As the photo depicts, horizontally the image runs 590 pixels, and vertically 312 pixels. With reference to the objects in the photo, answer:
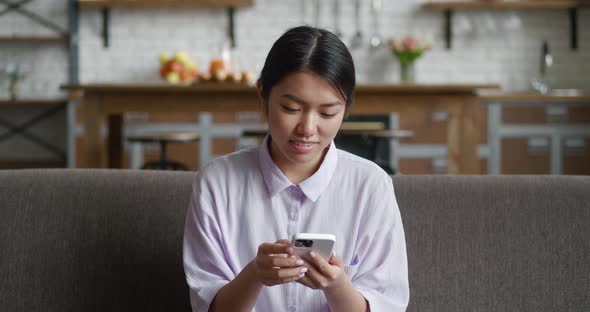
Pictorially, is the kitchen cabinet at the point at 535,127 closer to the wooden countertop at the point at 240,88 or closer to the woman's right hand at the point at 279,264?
the wooden countertop at the point at 240,88

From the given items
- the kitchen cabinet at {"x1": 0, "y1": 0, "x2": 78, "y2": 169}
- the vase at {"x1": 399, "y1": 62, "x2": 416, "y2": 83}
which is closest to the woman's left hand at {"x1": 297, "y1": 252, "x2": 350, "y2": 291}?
the vase at {"x1": 399, "y1": 62, "x2": 416, "y2": 83}

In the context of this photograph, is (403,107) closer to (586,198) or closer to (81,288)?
(586,198)

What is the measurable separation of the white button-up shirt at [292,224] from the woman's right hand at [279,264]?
162mm

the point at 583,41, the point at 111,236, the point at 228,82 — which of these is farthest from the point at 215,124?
the point at 111,236

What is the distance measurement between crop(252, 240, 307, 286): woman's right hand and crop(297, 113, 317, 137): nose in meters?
0.17

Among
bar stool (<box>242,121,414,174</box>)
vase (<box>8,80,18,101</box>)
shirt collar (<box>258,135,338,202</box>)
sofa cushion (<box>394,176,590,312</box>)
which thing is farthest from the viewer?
vase (<box>8,80,18,101</box>)

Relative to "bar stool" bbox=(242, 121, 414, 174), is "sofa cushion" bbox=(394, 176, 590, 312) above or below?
below

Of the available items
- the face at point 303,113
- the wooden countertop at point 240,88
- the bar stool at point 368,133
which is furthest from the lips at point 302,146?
the bar stool at point 368,133

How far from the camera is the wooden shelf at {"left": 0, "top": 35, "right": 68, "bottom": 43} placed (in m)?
5.54

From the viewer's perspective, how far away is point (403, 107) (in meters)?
3.41

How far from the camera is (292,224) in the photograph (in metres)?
1.07

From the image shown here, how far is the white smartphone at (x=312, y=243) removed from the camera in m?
0.84

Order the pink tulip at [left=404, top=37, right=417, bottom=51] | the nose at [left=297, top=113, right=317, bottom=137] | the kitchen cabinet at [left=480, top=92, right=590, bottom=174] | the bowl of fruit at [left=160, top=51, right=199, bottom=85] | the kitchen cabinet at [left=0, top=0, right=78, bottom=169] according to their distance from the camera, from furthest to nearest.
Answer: the kitchen cabinet at [left=0, top=0, right=78, bottom=169], the pink tulip at [left=404, top=37, right=417, bottom=51], the kitchen cabinet at [left=480, top=92, right=590, bottom=174], the bowl of fruit at [left=160, top=51, right=199, bottom=85], the nose at [left=297, top=113, right=317, bottom=137]

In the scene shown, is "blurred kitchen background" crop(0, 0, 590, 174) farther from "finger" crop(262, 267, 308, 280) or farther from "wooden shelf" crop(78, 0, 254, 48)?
"finger" crop(262, 267, 308, 280)
